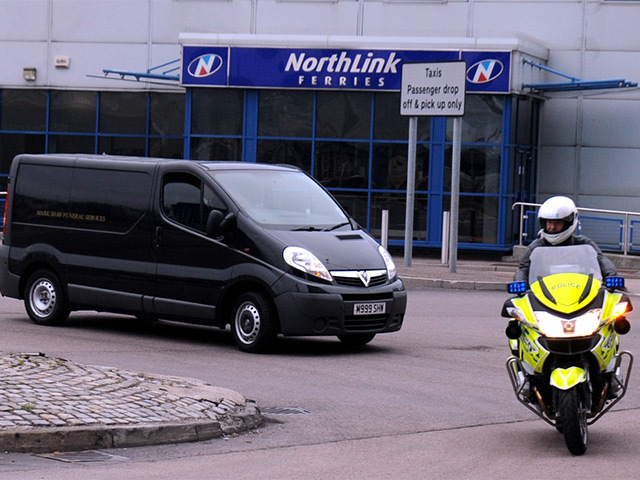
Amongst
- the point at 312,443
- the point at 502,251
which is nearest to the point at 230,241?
the point at 312,443

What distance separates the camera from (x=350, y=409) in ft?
30.9

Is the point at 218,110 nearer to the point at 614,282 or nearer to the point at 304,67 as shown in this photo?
the point at 304,67

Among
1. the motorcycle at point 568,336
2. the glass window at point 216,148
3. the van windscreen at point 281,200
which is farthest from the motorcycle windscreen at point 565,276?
the glass window at point 216,148

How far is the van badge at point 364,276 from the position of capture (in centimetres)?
1241

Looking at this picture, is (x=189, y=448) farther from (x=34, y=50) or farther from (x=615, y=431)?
(x=34, y=50)

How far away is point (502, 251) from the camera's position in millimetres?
28422

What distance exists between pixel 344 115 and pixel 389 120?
1.07 metres

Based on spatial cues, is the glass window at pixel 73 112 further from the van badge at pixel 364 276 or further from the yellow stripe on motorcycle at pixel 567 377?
the yellow stripe on motorcycle at pixel 567 377

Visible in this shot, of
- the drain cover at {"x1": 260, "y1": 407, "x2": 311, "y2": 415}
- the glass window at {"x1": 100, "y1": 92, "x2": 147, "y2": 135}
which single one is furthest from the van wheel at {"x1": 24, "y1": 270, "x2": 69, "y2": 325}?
the glass window at {"x1": 100, "y1": 92, "x2": 147, "y2": 135}

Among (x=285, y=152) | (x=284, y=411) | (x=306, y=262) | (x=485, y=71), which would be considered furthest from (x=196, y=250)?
(x=285, y=152)

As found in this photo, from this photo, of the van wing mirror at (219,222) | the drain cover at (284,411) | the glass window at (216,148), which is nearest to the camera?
the drain cover at (284,411)

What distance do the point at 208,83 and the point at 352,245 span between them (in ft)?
57.1

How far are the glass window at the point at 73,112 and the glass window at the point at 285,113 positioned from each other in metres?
5.80

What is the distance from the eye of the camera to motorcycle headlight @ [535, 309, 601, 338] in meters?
7.54
